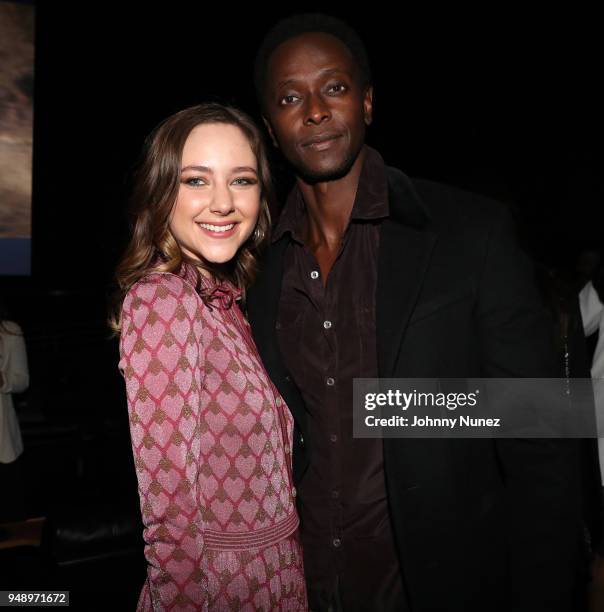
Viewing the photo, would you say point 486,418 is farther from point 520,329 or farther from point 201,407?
point 201,407

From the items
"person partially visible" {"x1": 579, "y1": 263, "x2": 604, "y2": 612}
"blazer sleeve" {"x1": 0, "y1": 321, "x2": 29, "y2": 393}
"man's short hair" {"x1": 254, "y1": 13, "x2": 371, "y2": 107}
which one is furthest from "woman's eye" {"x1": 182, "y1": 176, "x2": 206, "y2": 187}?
"blazer sleeve" {"x1": 0, "y1": 321, "x2": 29, "y2": 393}

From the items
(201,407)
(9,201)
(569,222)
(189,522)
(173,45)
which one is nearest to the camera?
(189,522)

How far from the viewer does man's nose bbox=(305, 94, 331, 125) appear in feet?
4.98

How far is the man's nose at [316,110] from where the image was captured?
4.98 ft

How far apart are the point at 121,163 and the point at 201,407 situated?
5.11 m

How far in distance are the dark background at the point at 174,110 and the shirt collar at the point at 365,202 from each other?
37cm

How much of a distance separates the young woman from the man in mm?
102

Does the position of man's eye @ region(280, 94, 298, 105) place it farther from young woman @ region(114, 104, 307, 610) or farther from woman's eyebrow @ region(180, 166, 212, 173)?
woman's eyebrow @ region(180, 166, 212, 173)

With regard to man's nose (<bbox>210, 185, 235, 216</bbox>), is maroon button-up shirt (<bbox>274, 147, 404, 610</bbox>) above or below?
below

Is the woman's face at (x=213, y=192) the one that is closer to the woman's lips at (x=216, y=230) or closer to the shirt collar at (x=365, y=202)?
the woman's lips at (x=216, y=230)

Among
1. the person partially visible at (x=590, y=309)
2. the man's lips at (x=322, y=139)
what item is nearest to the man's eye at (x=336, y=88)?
the man's lips at (x=322, y=139)

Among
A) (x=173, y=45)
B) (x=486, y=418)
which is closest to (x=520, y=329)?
(x=486, y=418)

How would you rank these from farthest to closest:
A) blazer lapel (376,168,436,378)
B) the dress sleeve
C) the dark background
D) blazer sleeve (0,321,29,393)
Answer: blazer sleeve (0,321,29,393) → the dark background → blazer lapel (376,168,436,378) → the dress sleeve

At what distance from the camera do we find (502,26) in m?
3.49
